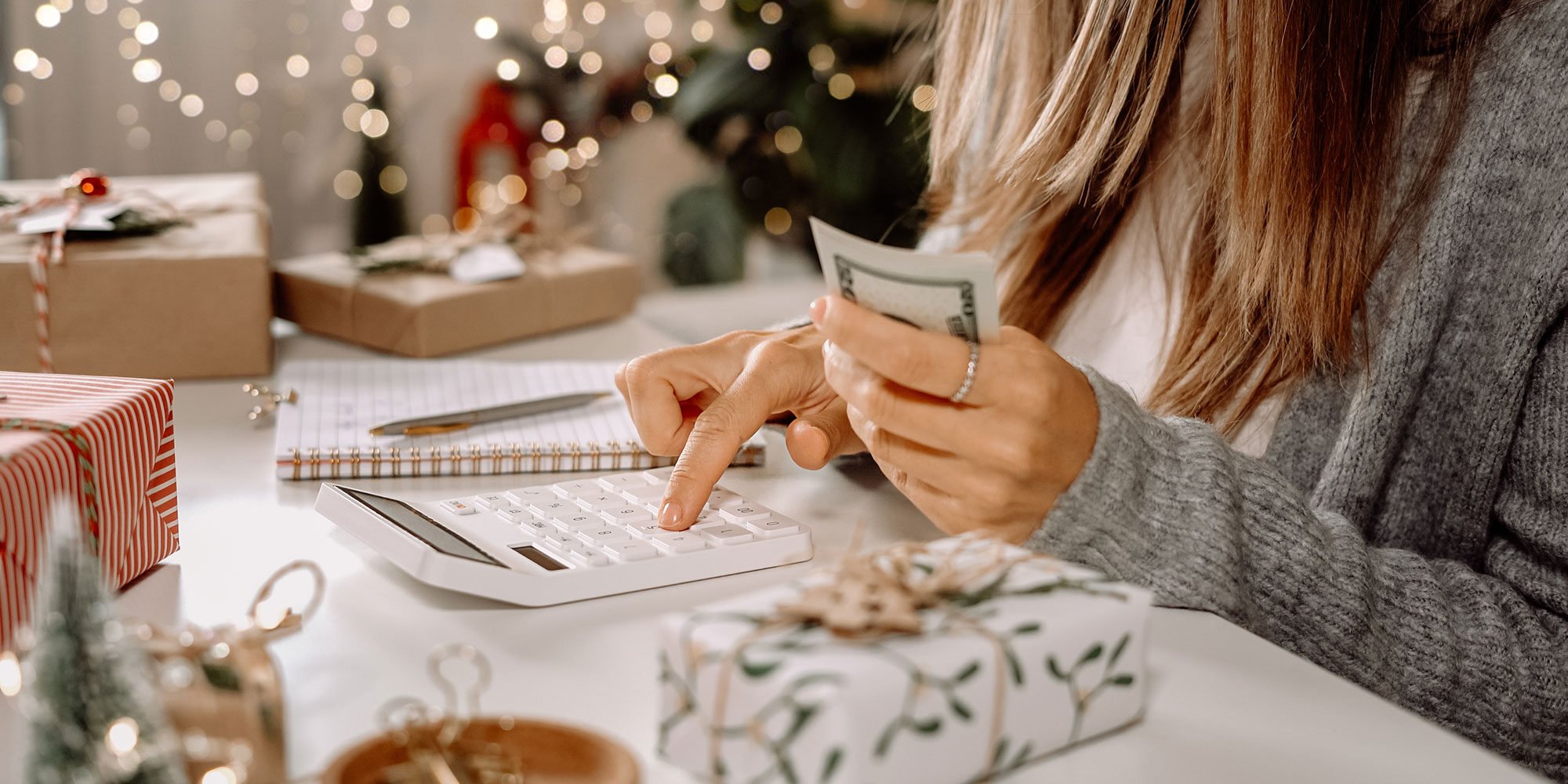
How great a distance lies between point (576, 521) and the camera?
0.61 meters

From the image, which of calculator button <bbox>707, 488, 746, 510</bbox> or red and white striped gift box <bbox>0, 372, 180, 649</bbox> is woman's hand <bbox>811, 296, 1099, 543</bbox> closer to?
calculator button <bbox>707, 488, 746, 510</bbox>

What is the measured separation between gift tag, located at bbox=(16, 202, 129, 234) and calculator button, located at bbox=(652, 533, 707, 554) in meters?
0.62

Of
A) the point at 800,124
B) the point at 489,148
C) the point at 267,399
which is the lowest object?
the point at 267,399

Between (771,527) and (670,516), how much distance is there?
0.17ft

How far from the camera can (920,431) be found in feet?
1.92

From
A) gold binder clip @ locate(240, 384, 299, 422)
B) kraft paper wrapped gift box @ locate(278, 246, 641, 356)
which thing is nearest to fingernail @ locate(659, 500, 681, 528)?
gold binder clip @ locate(240, 384, 299, 422)

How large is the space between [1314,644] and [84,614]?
564 millimetres

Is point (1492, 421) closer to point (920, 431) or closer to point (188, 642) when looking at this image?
point (920, 431)

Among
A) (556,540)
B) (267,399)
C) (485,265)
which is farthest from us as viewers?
(485,265)

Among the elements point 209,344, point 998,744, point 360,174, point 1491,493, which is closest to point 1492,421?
point 1491,493

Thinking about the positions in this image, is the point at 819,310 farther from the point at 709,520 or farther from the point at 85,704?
the point at 85,704

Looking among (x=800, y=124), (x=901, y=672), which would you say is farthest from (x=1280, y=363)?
(x=800, y=124)

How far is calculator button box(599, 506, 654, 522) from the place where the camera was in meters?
0.62

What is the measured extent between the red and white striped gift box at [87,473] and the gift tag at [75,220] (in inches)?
15.9
